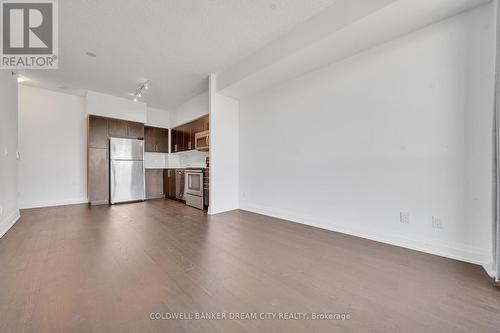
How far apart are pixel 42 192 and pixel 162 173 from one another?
107 inches

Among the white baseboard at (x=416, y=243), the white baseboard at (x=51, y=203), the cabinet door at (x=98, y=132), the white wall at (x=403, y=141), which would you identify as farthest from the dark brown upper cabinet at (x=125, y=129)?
the white baseboard at (x=416, y=243)

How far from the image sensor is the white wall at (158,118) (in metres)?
6.39

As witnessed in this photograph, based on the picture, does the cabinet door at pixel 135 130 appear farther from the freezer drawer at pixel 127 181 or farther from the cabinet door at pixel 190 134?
the cabinet door at pixel 190 134

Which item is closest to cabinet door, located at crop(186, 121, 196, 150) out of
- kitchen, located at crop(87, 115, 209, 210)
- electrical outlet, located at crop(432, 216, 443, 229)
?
kitchen, located at crop(87, 115, 209, 210)

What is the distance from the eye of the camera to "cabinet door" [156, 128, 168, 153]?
20.8 ft

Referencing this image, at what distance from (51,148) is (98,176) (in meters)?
1.23

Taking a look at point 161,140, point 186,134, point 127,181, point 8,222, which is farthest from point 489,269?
point 161,140

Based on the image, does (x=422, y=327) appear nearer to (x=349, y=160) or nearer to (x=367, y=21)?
(x=349, y=160)

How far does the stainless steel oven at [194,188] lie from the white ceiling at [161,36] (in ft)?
6.99

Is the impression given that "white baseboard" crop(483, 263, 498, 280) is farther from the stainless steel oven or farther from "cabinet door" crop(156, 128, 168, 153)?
"cabinet door" crop(156, 128, 168, 153)

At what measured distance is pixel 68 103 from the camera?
5168 mm

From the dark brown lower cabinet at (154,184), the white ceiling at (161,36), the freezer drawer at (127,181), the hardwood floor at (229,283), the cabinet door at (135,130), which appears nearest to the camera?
the hardwood floor at (229,283)

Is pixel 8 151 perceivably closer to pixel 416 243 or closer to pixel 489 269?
pixel 416 243

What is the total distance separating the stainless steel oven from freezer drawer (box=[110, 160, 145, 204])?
1505mm
